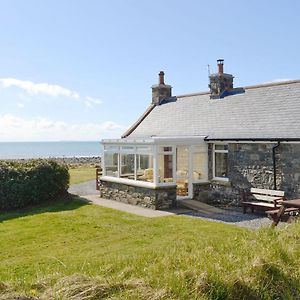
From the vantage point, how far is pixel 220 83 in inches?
866

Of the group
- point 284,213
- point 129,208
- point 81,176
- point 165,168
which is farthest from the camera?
point 81,176

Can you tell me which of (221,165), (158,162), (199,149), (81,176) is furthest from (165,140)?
(81,176)

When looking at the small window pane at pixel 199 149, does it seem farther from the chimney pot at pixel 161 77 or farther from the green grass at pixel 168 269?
the chimney pot at pixel 161 77

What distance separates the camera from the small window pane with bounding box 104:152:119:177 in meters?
20.8

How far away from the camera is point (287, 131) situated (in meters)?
16.2

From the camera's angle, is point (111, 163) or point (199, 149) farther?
point (111, 163)

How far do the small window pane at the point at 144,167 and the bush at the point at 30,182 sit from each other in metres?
3.67

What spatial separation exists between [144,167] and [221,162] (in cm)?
352

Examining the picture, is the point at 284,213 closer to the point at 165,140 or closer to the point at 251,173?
the point at 251,173

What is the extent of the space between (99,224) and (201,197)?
591 cm

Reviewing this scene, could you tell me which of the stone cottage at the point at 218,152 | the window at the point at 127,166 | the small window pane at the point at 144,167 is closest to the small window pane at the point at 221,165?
the stone cottage at the point at 218,152

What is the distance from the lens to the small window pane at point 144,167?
18.5 meters

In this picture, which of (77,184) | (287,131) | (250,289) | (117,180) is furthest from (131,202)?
(250,289)

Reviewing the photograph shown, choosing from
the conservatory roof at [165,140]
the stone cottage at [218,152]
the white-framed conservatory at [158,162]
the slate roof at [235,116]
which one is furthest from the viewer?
the white-framed conservatory at [158,162]
